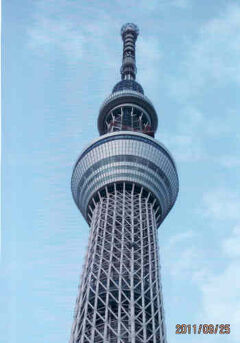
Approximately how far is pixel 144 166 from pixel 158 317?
24.4m

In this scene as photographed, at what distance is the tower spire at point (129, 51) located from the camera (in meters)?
112

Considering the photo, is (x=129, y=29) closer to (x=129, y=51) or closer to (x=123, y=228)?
(x=129, y=51)

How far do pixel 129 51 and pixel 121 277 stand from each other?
202 ft

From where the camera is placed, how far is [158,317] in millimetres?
66812

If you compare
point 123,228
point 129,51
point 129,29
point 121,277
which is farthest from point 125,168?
point 129,29

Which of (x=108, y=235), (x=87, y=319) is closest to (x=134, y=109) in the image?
(x=108, y=235)

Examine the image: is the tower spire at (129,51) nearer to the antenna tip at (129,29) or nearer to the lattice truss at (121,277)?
the antenna tip at (129,29)

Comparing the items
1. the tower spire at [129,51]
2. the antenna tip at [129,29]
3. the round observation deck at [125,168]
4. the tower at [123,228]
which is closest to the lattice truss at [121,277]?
the tower at [123,228]

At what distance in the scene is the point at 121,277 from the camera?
69.3 metres

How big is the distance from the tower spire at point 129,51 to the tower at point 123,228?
56.4 feet

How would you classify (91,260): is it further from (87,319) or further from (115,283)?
(87,319)

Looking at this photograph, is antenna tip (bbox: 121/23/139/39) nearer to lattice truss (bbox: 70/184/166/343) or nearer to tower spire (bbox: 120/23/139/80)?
tower spire (bbox: 120/23/139/80)

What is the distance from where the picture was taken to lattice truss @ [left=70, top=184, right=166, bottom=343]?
63.2 metres

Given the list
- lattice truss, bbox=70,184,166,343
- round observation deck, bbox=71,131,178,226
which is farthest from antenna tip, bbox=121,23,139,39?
lattice truss, bbox=70,184,166,343
